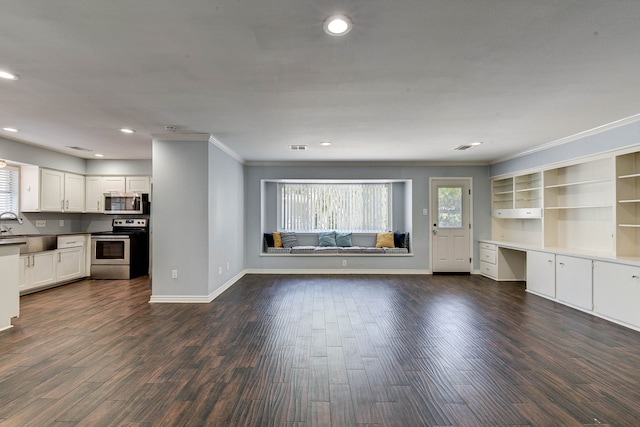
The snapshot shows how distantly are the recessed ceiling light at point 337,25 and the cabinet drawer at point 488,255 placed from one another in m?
5.88

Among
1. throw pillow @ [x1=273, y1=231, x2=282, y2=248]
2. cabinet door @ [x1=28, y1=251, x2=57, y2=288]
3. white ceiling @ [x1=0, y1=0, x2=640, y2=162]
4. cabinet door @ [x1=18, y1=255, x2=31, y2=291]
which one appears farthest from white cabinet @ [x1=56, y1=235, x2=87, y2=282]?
throw pillow @ [x1=273, y1=231, x2=282, y2=248]

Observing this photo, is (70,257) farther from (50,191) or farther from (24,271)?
(50,191)

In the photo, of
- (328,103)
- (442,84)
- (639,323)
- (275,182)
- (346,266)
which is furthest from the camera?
(275,182)

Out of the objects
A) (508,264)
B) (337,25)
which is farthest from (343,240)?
(337,25)

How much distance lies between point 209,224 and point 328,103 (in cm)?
265

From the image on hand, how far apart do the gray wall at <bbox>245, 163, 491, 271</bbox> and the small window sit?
4.06 metres

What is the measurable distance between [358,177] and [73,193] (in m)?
6.02

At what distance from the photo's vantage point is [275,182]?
768cm

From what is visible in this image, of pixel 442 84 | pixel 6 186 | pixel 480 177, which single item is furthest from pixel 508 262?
pixel 6 186

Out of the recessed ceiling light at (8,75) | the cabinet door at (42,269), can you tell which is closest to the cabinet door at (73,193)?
the cabinet door at (42,269)

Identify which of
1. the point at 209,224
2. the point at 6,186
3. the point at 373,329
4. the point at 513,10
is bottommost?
the point at 373,329

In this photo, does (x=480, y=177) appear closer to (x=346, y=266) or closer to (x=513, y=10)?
(x=346, y=266)

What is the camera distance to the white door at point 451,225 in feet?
23.0

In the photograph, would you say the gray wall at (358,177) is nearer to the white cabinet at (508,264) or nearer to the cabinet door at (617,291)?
the white cabinet at (508,264)
